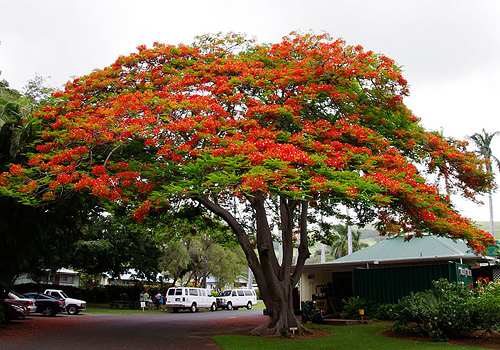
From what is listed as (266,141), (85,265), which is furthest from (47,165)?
(85,265)

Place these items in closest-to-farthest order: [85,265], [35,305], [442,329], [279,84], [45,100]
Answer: [442,329]
[279,84]
[45,100]
[35,305]
[85,265]

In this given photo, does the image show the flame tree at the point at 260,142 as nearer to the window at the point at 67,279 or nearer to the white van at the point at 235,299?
the white van at the point at 235,299

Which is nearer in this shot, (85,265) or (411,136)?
(411,136)

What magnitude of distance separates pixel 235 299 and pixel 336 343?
24.9m

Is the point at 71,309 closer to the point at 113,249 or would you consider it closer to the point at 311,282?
the point at 113,249

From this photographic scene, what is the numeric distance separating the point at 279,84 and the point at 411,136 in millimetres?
4934

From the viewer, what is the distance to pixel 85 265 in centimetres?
3428

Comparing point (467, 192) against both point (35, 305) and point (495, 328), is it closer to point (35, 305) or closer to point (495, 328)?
point (495, 328)

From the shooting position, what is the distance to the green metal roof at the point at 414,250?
69.2 feet

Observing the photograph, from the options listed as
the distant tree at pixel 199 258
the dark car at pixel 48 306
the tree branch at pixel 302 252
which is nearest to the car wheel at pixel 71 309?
the dark car at pixel 48 306

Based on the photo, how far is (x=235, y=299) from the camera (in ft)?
123

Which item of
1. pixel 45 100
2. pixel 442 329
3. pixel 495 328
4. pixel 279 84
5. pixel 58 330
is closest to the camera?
pixel 495 328

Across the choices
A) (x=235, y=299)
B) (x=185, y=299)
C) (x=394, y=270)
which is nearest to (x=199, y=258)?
(x=235, y=299)

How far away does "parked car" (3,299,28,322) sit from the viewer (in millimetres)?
19391
